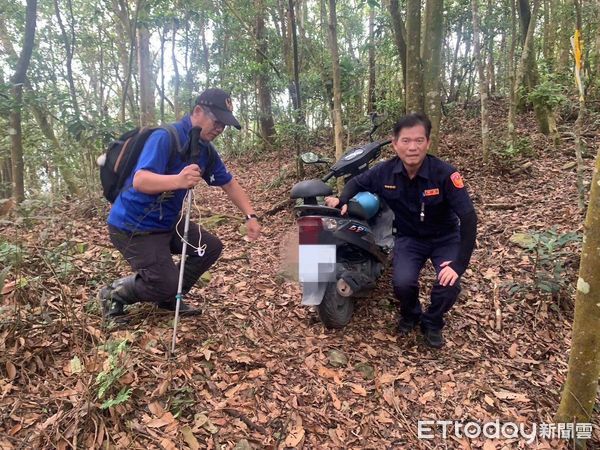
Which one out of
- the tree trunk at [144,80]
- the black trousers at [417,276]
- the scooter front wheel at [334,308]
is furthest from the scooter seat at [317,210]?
the tree trunk at [144,80]

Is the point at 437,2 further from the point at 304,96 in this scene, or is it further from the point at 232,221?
the point at 304,96

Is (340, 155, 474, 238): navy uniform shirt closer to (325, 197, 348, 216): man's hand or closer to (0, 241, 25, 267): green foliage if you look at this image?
(325, 197, 348, 216): man's hand

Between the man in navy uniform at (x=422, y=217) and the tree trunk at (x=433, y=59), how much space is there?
2375mm

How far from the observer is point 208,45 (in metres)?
14.2

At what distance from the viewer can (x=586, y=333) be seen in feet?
7.51

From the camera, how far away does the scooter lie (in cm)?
332

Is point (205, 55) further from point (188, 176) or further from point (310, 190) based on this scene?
point (188, 176)

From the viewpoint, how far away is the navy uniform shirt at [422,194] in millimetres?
3346

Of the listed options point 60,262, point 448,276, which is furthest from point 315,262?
point 60,262

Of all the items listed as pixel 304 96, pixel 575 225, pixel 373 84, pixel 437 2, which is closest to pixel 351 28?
pixel 373 84

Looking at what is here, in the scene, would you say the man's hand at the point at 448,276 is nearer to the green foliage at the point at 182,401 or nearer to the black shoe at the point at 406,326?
the black shoe at the point at 406,326

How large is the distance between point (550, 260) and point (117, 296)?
13.6ft

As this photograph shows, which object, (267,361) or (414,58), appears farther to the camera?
(414,58)

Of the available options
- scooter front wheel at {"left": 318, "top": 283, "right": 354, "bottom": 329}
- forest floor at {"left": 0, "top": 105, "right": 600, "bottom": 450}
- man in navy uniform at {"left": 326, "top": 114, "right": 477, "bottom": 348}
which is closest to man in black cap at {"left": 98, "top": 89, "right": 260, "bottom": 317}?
forest floor at {"left": 0, "top": 105, "right": 600, "bottom": 450}
